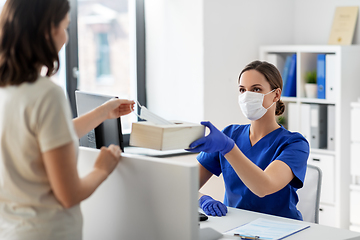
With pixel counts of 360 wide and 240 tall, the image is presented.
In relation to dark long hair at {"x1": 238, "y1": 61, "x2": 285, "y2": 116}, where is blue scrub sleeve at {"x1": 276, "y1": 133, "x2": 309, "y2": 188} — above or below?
below

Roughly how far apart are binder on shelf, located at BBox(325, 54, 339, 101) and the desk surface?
62.3 inches

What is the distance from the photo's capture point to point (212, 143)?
1468 mm

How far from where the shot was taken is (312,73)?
10.6ft

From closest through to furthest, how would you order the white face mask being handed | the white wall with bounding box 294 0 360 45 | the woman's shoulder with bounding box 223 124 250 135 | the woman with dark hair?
1. the woman with dark hair
2. the white face mask being handed
3. the woman's shoulder with bounding box 223 124 250 135
4. the white wall with bounding box 294 0 360 45

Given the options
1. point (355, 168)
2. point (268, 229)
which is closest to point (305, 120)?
point (355, 168)

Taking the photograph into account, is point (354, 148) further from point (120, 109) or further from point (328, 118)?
point (120, 109)

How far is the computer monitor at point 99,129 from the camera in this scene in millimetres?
1486

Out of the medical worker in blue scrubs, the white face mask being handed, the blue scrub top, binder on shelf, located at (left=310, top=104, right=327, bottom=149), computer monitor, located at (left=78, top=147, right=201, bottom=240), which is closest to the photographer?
computer monitor, located at (left=78, top=147, right=201, bottom=240)

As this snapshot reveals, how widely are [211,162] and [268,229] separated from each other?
0.49 meters

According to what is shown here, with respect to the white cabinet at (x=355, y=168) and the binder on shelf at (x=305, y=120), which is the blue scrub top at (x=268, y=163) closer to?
the white cabinet at (x=355, y=168)

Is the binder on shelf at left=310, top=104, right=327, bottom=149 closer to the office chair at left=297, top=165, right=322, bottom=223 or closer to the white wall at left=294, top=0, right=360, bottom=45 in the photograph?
the white wall at left=294, top=0, right=360, bottom=45

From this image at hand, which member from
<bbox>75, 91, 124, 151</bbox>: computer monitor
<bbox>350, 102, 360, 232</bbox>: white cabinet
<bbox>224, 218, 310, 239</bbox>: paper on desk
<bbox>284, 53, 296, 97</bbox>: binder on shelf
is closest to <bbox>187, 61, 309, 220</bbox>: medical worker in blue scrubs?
<bbox>224, 218, 310, 239</bbox>: paper on desk

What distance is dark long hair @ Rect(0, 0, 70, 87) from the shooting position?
100 centimetres

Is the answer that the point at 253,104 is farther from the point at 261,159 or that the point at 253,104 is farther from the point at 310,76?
the point at 310,76
